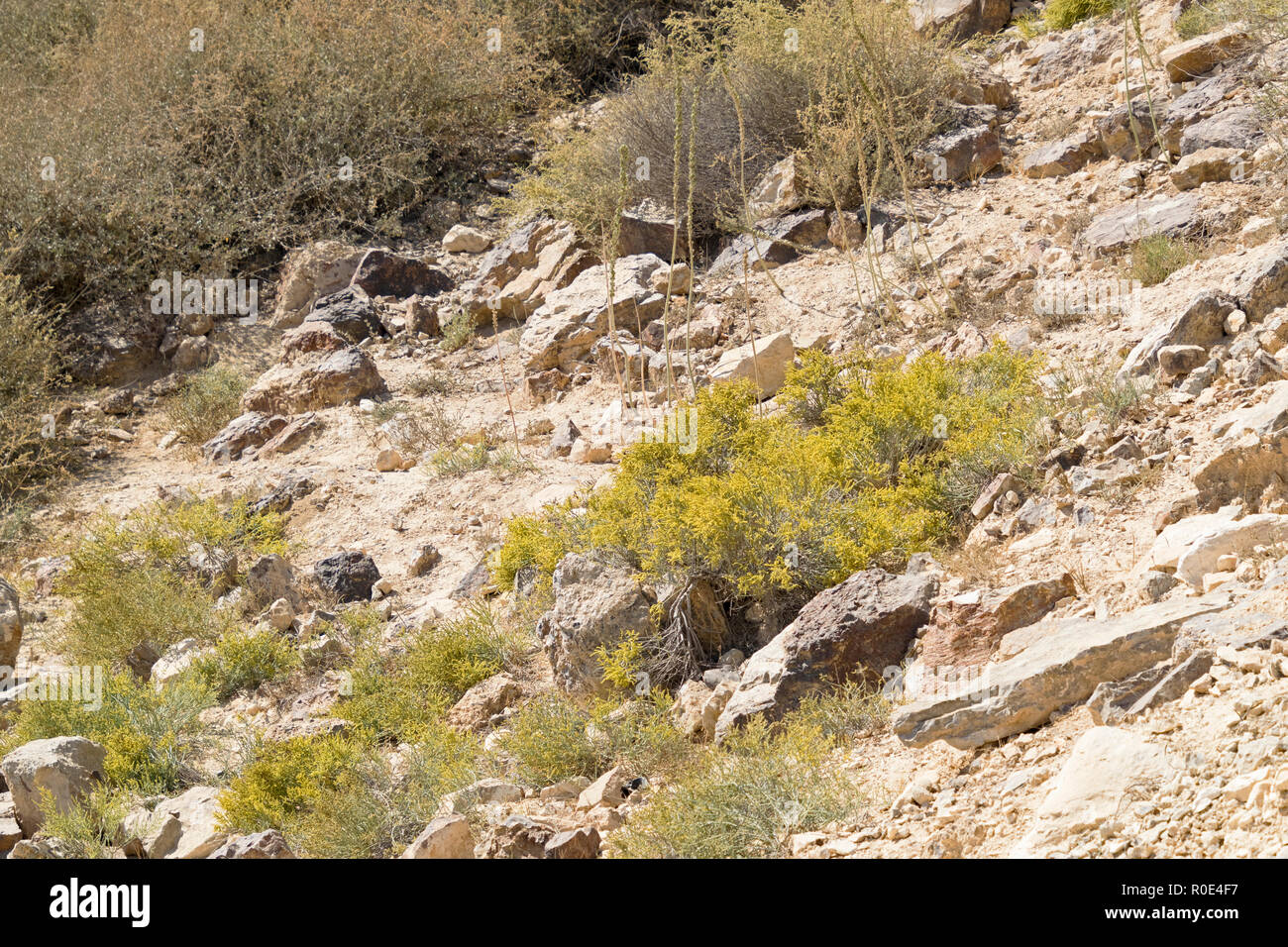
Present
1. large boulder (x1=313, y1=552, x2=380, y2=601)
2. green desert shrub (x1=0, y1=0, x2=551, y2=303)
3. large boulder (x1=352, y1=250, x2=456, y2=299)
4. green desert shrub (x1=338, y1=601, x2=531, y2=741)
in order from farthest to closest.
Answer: green desert shrub (x1=0, y1=0, x2=551, y2=303)
large boulder (x1=352, y1=250, x2=456, y2=299)
large boulder (x1=313, y1=552, x2=380, y2=601)
green desert shrub (x1=338, y1=601, x2=531, y2=741)

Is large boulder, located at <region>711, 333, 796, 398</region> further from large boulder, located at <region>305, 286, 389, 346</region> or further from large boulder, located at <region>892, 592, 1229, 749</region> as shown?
large boulder, located at <region>305, 286, 389, 346</region>

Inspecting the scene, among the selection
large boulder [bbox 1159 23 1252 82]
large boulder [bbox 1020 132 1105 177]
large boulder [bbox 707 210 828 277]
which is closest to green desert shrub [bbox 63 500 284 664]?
large boulder [bbox 707 210 828 277]

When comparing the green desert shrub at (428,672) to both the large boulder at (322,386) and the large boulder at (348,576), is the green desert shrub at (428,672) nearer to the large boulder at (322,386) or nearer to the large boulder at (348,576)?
the large boulder at (348,576)

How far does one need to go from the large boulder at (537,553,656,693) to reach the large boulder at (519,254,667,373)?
316 centimetres

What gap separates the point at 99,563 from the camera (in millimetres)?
6090

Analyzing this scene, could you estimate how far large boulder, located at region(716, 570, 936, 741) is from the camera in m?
3.64

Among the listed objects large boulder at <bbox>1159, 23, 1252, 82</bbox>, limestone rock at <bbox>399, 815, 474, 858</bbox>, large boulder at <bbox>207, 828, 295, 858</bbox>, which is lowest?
large boulder at <bbox>207, 828, 295, 858</bbox>

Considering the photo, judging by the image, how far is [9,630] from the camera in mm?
5539

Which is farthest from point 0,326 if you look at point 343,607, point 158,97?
point 343,607

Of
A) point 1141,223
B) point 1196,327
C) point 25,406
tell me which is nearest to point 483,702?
point 1196,327

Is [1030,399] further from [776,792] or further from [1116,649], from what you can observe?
[776,792]

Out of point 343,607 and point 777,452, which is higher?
point 777,452

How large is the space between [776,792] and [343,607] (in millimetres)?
3246

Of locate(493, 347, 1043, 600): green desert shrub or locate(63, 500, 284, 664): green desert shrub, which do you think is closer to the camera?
locate(493, 347, 1043, 600): green desert shrub
